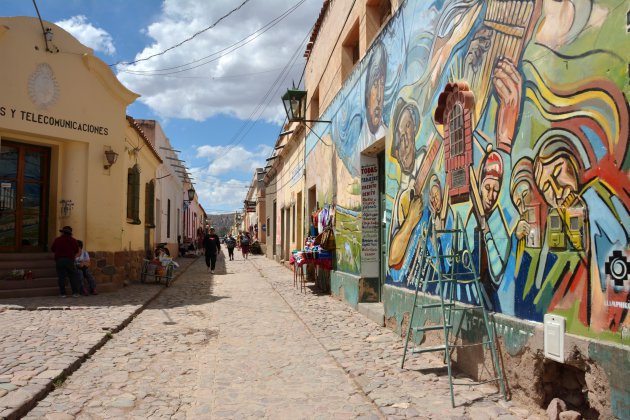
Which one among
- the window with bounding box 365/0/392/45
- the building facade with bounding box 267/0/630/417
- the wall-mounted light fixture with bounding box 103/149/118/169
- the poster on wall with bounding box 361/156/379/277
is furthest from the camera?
the wall-mounted light fixture with bounding box 103/149/118/169

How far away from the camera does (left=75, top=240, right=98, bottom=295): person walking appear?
1010 cm

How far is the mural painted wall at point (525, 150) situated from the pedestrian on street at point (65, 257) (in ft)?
20.8

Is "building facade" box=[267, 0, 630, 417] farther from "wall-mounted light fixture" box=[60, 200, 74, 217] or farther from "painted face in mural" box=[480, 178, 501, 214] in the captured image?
"wall-mounted light fixture" box=[60, 200, 74, 217]

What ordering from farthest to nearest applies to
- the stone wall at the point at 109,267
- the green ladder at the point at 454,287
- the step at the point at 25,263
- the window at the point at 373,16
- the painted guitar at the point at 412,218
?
the stone wall at the point at 109,267
the step at the point at 25,263
the window at the point at 373,16
the painted guitar at the point at 412,218
the green ladder at the point at 454,287

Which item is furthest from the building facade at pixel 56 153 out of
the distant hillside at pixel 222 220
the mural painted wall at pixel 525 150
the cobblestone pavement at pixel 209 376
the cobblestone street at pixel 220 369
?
the distant hillside at pixel 222 220

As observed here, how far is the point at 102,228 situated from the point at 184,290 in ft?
8.19

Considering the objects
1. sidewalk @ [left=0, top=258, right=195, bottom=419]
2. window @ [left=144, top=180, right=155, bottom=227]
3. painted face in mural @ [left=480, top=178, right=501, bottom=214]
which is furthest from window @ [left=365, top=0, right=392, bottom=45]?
window @ [left=144, top=180, right=155, bottom=227]

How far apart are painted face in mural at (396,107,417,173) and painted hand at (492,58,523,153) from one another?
207 centimetres

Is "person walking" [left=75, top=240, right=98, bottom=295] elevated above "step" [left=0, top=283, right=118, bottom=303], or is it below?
above

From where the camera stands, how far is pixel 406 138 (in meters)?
6.77

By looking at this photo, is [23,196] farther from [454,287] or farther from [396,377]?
[454,287]

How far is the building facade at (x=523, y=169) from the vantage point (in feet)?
10.4

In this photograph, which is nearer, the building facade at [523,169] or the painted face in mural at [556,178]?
the building facade at [523,169]

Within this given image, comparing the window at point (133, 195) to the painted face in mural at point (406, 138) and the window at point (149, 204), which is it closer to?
the window at point (149, 204)
